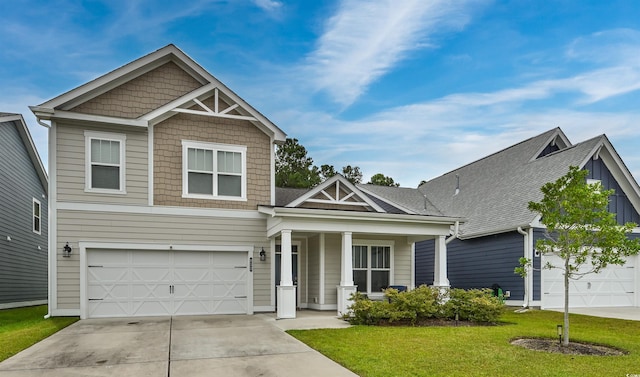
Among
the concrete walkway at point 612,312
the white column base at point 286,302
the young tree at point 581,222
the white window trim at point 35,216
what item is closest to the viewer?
the young tree at point 581,222

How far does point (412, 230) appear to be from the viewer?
44.6 ft

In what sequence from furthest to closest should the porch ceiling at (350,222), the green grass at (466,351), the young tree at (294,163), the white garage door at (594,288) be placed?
the young tree at (294,163) < the white garage door at (594,288) < the porch ceiling at (350,222) < the green grass at (466,351)

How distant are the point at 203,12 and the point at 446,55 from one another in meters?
8.80

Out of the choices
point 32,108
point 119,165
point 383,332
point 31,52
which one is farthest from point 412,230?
point 31,52

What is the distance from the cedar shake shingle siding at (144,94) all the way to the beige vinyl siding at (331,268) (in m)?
6.33

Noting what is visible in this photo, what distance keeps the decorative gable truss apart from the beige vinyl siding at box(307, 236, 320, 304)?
1.53m

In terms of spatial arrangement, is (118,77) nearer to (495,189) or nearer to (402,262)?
(402,262)

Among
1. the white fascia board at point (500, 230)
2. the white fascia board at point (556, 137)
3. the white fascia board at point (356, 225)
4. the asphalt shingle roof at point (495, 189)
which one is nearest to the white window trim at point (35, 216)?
the asphalt shingle roof at point (495, 189)

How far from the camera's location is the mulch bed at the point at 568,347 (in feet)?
25.5

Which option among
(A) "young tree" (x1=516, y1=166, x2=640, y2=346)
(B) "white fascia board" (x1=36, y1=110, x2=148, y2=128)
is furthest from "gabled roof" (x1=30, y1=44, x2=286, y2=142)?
(A) "young tree" (x1=516, y1=166, x2=640, y2=346)

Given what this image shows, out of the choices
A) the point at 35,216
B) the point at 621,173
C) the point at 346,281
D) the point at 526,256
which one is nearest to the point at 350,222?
the point at 346,281

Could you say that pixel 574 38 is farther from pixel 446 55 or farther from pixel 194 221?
pixel 194 221

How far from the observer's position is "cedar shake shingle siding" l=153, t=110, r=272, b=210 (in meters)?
13.1

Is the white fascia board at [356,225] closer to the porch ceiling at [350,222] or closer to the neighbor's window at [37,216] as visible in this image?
the porch ceiling at [350,222]
